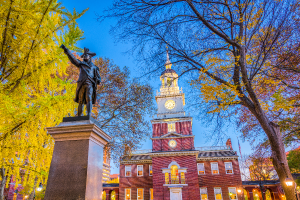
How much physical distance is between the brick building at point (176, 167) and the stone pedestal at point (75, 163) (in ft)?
80.3

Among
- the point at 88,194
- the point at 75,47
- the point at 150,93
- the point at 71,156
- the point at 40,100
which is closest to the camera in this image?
the point at 88,194

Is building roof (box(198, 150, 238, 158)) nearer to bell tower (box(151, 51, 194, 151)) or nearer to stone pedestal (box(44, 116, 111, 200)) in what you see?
bell tower (box(151, 51, 194, 151))

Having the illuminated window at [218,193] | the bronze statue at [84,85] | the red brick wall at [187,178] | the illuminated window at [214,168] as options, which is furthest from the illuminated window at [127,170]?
the bronze statue at [84,85]

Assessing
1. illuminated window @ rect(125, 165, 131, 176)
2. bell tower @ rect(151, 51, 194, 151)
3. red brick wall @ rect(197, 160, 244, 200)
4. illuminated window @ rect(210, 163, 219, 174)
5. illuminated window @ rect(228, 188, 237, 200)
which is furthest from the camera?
illuminated window @ rect(125, 165, 131, 176)

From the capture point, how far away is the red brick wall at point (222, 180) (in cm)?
2852

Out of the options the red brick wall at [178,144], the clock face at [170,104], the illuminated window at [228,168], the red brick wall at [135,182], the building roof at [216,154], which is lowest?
the red brick wall at [135,182]

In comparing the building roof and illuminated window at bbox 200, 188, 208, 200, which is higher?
the building roof

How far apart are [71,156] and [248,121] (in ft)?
33.3

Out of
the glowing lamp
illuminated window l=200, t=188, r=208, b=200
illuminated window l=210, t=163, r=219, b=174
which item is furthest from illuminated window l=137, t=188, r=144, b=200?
the glowing lamp

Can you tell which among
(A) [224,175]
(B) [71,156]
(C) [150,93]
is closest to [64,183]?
(B) [71,156]

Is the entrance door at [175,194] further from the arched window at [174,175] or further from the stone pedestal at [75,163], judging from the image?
the stone pedestal at [75,163]

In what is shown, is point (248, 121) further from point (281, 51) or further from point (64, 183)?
point (64, 183)

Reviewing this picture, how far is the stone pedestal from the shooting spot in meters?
3.90

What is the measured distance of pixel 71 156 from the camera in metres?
4.23
